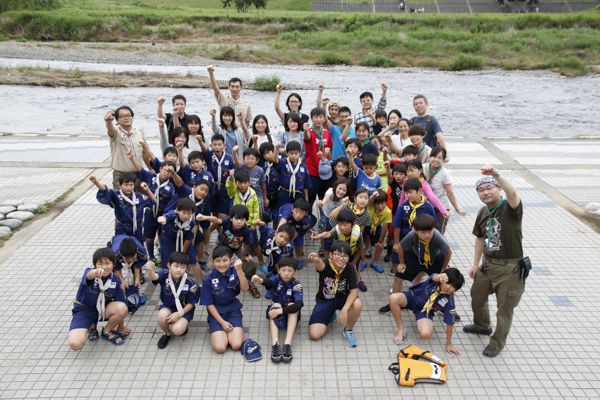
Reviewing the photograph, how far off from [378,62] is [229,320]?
25.2m

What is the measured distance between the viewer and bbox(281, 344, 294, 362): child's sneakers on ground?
3742mm

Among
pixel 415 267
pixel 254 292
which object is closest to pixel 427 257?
pixel 415 267

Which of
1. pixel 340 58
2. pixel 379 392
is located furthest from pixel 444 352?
pixel 340 58

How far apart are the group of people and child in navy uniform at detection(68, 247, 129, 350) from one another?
12 millimetres

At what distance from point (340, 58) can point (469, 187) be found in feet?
70.3

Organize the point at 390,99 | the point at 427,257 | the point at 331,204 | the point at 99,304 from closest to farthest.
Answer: the point at 99,304, the point at 427,257, the point at 331,204, the point at 390,99

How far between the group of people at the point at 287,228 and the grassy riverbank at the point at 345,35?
2267cm

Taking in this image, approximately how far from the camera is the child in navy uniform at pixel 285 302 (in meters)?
3.94

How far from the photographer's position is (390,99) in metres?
17.7

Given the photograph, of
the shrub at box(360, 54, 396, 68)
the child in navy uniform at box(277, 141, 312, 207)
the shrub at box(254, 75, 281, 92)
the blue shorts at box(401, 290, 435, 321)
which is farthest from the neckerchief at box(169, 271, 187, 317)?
the shrub at box(360, 54, 396, 68)

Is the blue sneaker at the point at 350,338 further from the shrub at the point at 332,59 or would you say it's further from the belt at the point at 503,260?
the shrub at the point at 332,59

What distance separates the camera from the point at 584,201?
7.06 m

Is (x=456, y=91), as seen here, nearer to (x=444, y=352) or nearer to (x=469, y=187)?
(x=469, y=187)

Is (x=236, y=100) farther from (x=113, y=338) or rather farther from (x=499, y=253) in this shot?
(x=499, y=253)
